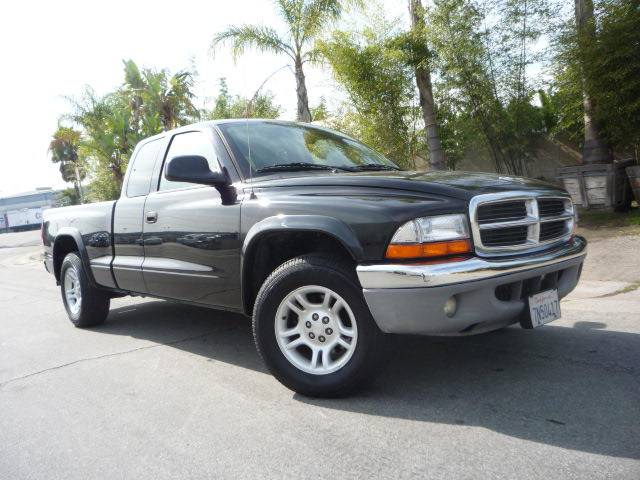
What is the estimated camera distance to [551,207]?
3.35 meters

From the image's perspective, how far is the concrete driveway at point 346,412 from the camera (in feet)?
7.91

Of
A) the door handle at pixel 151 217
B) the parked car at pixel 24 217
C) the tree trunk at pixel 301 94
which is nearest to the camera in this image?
the door handle at pixel 151 217

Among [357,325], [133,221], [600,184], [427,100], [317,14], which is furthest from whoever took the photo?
[317,14]

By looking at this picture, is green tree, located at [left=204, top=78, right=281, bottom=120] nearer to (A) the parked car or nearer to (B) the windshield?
(B) the windshield

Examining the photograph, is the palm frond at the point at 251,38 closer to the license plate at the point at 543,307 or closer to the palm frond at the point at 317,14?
the palm frond at the point at 317,14

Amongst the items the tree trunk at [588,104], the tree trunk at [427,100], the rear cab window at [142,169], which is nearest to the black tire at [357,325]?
the rear cab window at [142,169]

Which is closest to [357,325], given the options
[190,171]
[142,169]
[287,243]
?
[287,243]

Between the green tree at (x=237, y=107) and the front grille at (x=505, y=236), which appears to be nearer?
the front grille at (x=505, y=236)

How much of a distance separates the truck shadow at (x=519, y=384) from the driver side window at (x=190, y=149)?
1.35 m

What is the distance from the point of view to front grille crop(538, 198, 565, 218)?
3.23 meters

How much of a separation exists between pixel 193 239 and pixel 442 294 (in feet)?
6.28

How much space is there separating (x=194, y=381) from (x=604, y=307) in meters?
3.52

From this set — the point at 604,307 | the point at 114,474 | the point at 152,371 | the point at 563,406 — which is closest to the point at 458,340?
the point at 563,406

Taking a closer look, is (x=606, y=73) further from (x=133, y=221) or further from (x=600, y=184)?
(x=133, y=221)
